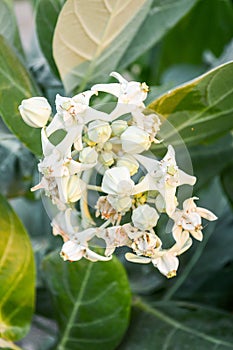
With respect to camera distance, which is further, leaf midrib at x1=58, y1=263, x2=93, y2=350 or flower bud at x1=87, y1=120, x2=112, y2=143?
leaf midrib at x1=58, y1=263, x2=93, y2=350

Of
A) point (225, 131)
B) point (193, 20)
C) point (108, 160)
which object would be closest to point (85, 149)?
point (108, 160)

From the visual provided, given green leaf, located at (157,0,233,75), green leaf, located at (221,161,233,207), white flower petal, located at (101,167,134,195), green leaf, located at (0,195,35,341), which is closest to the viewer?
white flower petal, located at (101,167,134,195)

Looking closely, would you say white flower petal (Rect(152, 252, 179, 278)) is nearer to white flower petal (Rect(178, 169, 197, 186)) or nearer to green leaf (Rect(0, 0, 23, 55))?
white flower petal (Rect(178, 169, 197, 186))

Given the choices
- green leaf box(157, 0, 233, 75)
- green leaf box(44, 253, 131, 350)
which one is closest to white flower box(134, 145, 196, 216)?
green leaf box(44, 253, 131, 350)

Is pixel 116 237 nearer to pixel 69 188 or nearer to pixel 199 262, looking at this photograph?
pixel 69 188

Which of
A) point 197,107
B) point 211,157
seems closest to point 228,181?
point 211,157

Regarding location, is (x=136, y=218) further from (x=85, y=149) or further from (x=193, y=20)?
(x=193, y=20)

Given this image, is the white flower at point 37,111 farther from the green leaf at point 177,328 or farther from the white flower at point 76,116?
the green leaf at point 177,328
